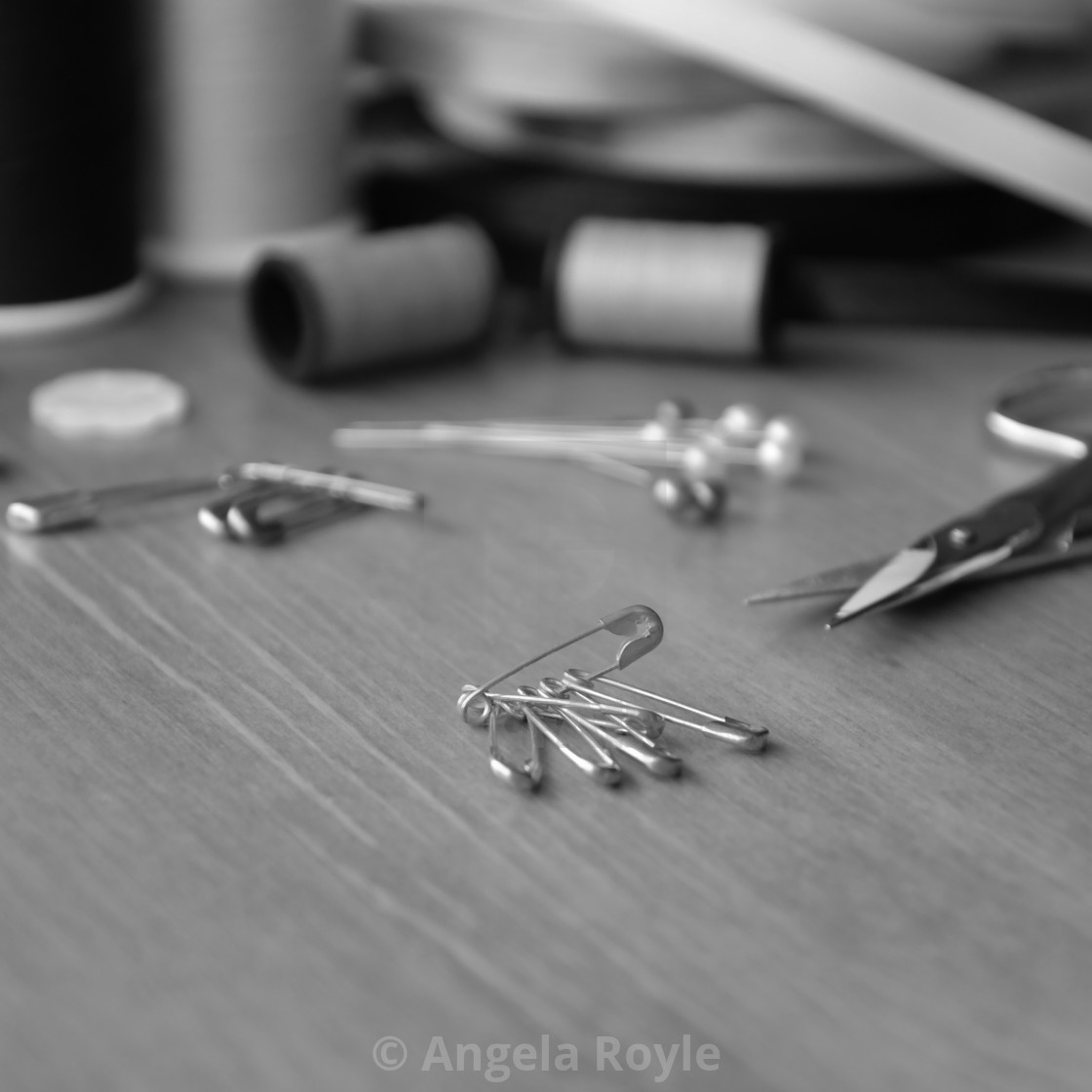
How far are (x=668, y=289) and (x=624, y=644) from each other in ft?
1.43

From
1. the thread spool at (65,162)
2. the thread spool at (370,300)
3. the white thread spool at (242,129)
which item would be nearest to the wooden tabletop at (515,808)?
the thread spool at (370,300)

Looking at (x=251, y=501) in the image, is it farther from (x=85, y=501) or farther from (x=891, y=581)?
(x=891, y=581)

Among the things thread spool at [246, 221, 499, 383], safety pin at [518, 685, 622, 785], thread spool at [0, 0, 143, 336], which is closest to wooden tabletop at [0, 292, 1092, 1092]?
safety pin at [518, 685, 622, 785]

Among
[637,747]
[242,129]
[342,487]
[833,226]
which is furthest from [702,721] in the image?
[242,129]

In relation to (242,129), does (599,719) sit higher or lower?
lower

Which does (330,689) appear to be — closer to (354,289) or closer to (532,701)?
(532,701)

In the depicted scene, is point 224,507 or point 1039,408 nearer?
point 224,507

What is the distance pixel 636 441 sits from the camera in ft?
3.65

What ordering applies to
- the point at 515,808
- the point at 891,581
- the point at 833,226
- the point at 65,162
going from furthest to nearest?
the point at 833,226, the point at 65,162, the point at 891,581, the point at 515,808

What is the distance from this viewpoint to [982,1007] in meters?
0.60

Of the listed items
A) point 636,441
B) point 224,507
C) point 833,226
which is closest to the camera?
point 224,507

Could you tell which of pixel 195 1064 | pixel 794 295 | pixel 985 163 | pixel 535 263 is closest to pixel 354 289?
pixel 535 263

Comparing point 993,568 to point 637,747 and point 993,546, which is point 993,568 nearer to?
point 993,546

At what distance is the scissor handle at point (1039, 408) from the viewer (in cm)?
106
